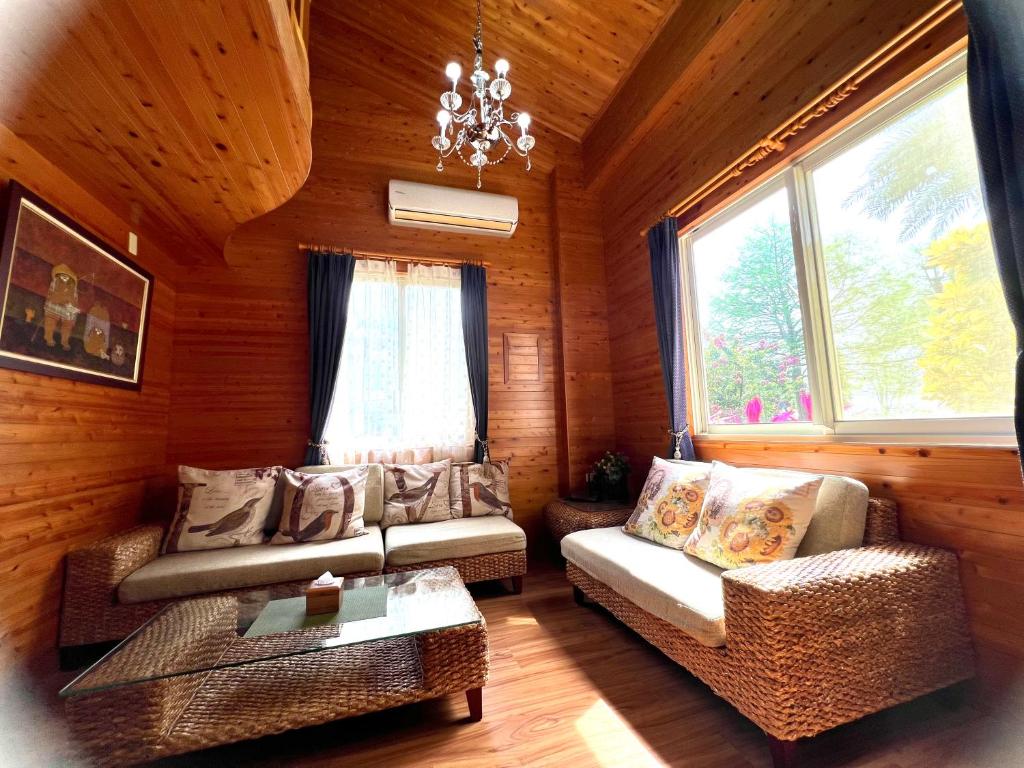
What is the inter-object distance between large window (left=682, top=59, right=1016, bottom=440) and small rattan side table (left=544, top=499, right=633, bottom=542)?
3.09ft

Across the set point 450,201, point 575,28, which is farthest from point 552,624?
point 575,28

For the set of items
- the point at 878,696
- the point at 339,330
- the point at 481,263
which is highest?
the point at 481,263

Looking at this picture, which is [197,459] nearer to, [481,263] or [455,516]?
→ [455,516]

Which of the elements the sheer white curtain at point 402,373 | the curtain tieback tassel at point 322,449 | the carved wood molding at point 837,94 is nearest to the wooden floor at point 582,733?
the curtain tieback tassel at point 322,449

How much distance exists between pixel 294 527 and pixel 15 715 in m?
1.14

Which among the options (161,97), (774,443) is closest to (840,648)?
(774,443)

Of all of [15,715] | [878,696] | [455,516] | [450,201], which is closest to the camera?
[878,696]

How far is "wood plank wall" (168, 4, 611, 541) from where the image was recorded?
3.05m

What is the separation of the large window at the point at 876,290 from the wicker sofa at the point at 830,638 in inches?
25.7

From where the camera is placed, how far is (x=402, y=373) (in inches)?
134

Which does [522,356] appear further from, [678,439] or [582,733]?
[582,733]

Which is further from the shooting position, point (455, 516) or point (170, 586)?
point (455, 516)

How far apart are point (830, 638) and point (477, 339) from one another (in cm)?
286

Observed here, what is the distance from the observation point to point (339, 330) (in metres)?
3.22
